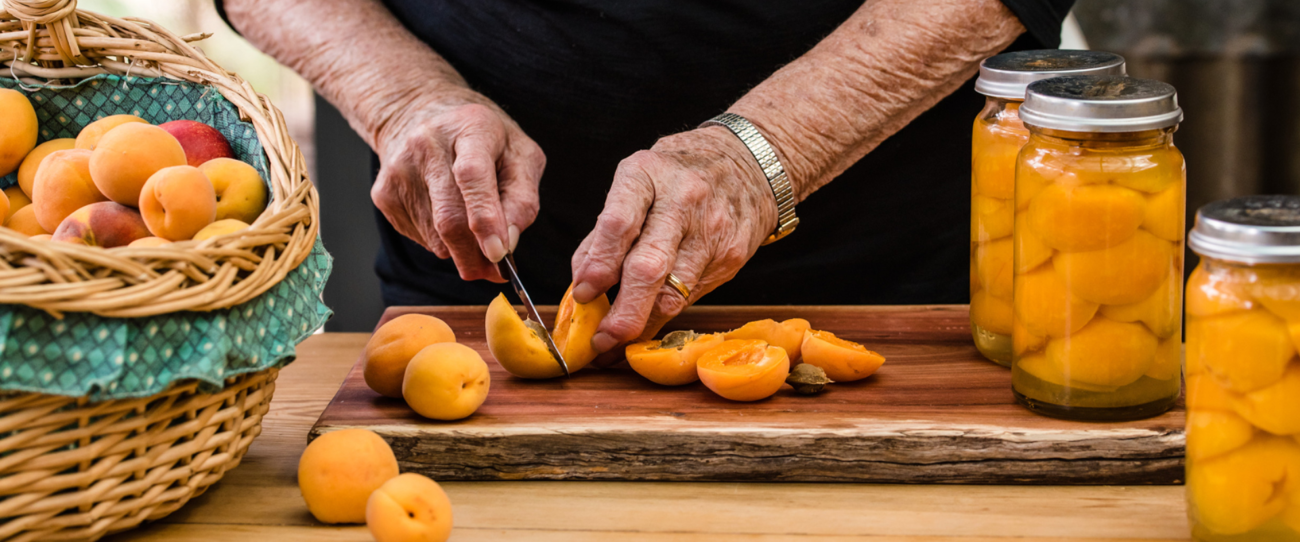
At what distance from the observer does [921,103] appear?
139 cm

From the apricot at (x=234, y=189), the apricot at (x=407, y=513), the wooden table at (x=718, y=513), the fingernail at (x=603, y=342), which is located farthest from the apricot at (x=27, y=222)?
the fingernail at (x=603, y=342)

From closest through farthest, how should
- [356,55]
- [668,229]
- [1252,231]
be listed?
[1252,231], [668,229], [356,55]

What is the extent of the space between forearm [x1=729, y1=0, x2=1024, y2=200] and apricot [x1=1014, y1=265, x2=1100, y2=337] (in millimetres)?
406

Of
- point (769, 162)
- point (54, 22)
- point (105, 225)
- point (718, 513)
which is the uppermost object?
point (54, 22)

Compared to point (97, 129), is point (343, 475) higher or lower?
lower

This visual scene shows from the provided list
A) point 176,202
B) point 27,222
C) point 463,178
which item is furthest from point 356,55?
point 176,202

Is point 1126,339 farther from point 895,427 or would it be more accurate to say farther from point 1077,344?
point 895,427

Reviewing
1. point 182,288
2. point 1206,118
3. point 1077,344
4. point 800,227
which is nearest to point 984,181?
point 1077,344

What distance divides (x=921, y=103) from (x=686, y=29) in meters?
0.37

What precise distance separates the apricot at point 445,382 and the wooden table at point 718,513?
0.08 meters

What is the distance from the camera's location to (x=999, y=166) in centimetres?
112

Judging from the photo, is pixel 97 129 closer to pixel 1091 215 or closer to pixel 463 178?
pixel 463 178

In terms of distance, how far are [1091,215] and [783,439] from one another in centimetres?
35

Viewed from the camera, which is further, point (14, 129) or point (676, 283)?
point (676, 283)
